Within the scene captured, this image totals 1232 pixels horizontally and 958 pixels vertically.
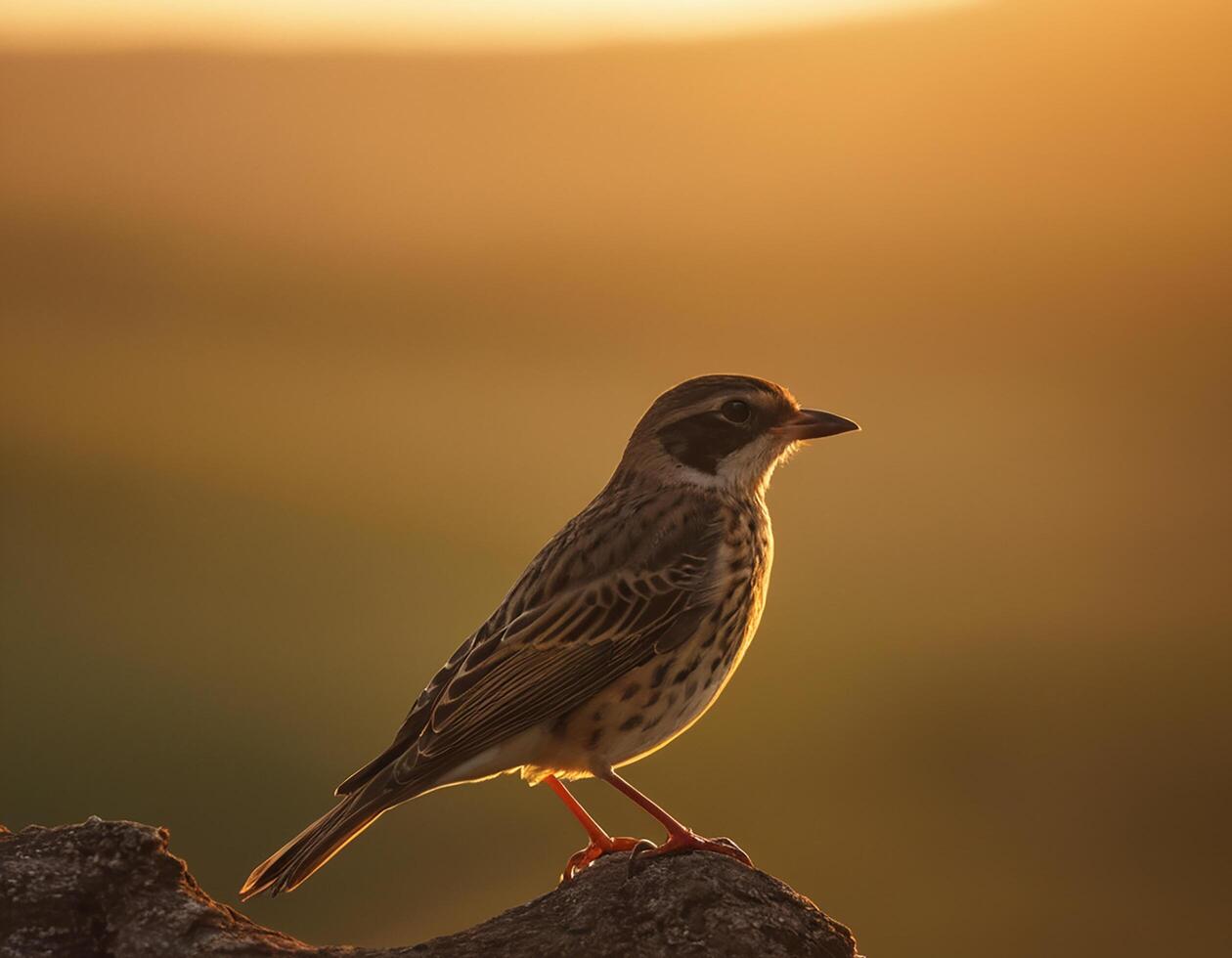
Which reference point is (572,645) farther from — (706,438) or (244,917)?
(244,917)

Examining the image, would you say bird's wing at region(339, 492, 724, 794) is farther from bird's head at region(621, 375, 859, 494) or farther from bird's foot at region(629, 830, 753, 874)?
bird's foot at region(629, 830, 753, 874)

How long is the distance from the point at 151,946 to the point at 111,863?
0.40 m

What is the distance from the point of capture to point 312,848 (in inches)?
252

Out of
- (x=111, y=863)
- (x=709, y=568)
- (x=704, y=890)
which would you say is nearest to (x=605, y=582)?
(x=709, y=568)

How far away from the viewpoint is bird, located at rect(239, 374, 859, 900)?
685 cm

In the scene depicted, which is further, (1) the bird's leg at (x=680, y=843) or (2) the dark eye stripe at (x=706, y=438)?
(2) the dark eye stripe at (x=706, y=438)

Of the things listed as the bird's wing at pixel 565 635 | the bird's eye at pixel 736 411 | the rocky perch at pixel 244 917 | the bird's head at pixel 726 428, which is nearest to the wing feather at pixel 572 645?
the bird's wing at pixel 565 635

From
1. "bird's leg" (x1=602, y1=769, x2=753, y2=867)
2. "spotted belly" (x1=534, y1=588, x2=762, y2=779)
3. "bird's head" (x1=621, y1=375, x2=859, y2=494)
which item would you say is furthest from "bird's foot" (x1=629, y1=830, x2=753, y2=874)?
"bird's head" (x1=621, y1=375, x2=859, y2=494)

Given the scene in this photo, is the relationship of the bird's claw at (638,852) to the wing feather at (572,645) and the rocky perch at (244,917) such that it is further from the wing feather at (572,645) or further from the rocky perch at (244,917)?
A: the wing feather at (572,645)

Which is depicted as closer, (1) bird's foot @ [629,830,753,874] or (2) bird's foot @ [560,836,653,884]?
(1) bird's foot @ [629,830,753,874]

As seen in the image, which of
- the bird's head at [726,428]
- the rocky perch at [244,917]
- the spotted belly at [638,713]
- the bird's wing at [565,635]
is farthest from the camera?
the bird's head at [726,428]

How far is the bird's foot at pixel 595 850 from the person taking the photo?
713 centimetres

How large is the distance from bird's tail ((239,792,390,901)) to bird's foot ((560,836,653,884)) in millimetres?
1109

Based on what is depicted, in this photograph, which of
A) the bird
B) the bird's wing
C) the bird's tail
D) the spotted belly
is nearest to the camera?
the bird's tail
